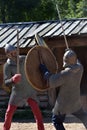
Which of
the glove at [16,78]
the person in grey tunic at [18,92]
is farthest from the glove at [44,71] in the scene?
the person in grey tunic at [18,92]

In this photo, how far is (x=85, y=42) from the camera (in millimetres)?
10570

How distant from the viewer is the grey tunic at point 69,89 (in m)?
6.52

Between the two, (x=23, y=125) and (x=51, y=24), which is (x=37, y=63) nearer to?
(x=23, y=125)

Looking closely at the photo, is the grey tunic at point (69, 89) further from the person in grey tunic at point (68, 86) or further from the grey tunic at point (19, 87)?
the grey tunic at point (19, 87)

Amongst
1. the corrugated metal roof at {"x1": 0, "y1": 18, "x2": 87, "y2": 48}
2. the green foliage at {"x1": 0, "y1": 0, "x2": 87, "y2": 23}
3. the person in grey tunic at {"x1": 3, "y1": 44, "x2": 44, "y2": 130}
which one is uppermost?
the green foliage at {"x1": 0, "y1": 0, "x2": 87, "y2": 23}

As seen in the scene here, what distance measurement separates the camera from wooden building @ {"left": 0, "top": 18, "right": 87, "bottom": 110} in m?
Result: 10.6

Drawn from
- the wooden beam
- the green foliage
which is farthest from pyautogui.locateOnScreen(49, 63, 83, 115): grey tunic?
the green foliage

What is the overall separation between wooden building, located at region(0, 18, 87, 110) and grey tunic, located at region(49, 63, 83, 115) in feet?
12.4

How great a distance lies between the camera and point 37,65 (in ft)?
23.3

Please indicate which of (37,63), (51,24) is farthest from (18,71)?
(51,24)

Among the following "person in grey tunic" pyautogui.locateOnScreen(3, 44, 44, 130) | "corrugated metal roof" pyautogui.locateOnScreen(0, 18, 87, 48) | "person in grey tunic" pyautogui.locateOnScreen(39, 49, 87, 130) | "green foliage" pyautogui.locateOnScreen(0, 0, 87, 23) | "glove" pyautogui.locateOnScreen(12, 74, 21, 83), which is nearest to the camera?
"person in grey tunic" pyautogui.locateOnScreen(39, 49, 87, 130)

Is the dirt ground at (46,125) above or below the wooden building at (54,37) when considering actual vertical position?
below

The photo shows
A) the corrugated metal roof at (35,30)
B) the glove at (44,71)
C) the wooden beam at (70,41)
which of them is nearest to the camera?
the glove at (44,71)

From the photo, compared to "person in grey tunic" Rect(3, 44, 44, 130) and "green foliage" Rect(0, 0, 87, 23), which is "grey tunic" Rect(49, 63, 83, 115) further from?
"green foliage" Rect(0, 0, 87, 23)
